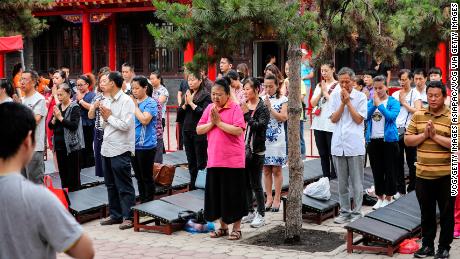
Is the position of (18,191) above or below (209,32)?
below

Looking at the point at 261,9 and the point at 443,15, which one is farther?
the point at 443,15

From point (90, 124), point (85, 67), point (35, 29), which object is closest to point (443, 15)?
point (90, 124)

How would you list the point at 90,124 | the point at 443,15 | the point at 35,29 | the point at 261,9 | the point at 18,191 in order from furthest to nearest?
the point at 35,29 → the point at 90,124 → the point at 443,15 → the point at 261,9 → the point at 18,191

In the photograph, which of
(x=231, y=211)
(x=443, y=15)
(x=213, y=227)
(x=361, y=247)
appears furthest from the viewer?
(x=443, y=15)

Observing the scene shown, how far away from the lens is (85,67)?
26141mm

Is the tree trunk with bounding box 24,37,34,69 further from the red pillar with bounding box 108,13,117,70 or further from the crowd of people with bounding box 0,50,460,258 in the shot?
the crowd of people with bounding box 0,50,460,258

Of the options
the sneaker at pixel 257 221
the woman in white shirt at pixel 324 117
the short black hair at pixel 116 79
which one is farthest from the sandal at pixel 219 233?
the woman in white shirt at pixel 324 117

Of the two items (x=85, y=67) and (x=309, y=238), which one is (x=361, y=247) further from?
(x=85, y=67)

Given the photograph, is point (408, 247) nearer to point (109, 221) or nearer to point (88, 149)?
point (109, 221)

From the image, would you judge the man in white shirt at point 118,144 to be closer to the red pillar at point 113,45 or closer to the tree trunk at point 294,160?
the tree trunk at point 294,160

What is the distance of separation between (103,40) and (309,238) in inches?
→ 794

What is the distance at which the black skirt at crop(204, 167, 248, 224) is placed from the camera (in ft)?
25.2

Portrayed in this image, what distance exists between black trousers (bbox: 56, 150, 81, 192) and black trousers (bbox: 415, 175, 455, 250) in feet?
16.5

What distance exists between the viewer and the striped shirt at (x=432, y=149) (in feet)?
22.1
